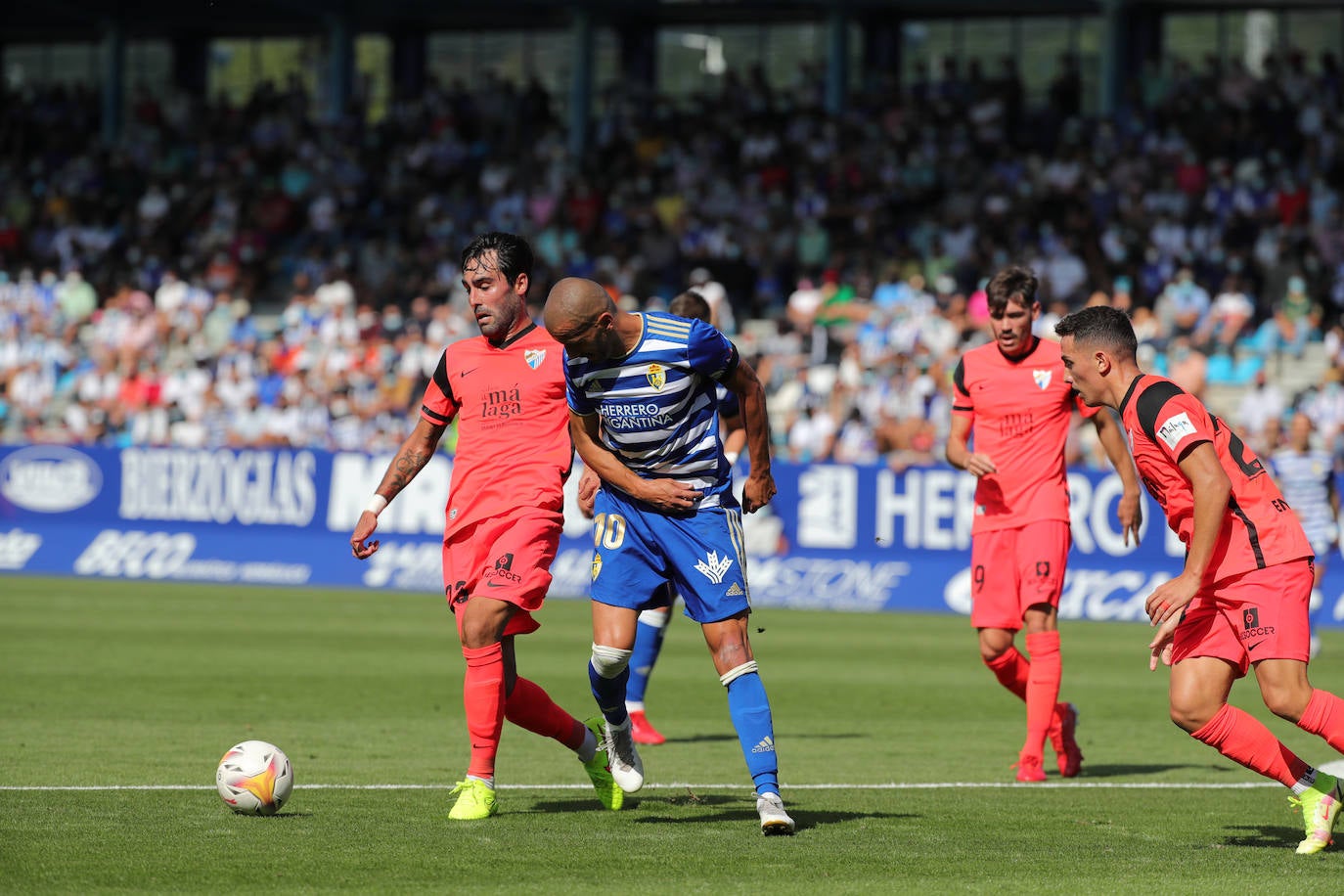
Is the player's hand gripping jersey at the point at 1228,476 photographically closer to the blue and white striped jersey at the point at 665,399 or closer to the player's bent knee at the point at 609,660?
the blue and white striped jersey at the point at 665,399

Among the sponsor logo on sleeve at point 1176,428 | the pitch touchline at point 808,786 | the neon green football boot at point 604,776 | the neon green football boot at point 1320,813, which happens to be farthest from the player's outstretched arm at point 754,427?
the neon green football boot at point 1320,813

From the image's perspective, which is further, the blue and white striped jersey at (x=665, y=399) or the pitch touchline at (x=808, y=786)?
the pitch touchline at (x=808, y=786)

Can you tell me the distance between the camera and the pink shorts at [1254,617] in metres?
6.54

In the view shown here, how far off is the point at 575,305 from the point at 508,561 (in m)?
1.19

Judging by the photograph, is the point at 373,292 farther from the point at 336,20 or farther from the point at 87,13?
the point at 87,13

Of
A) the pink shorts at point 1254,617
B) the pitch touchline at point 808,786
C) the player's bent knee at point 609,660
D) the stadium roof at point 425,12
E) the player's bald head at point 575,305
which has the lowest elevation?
the pitch touchline at point 808,786

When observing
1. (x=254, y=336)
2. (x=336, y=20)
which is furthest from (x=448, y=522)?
(x=336, y=20)

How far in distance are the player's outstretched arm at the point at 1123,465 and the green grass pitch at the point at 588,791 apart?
1.34 metres

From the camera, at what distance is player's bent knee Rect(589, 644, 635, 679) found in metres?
7.25

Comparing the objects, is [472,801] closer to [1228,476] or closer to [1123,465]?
[1228,476]

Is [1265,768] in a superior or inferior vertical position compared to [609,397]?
inferior

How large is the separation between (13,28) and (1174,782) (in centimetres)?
4160

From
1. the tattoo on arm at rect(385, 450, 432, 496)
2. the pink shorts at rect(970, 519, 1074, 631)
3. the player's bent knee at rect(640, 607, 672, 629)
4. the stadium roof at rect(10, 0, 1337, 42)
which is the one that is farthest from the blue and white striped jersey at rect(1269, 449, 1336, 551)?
the stadium roof at rect(10, 0, 1337, 42)

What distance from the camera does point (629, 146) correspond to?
111ft
